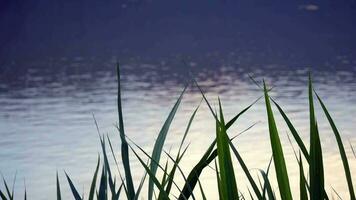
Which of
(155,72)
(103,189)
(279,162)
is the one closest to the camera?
(279,162)

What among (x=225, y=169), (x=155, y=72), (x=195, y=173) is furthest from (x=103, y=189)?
(x=155, y=72)

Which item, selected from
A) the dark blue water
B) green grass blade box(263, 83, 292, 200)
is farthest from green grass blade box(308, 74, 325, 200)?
the dark blue water

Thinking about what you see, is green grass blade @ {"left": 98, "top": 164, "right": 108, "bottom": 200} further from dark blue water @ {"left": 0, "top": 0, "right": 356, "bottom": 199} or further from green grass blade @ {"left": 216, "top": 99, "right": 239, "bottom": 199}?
green grass blade @ {"left": 216, "top": 99, "right": 239, "bottom": 199}

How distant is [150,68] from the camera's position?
33.9m

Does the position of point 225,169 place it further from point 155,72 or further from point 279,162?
point 155,72

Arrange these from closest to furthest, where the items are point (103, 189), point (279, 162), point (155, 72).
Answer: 1. point (279, 162)
2. point (103, 189)
3. point (155, 72)

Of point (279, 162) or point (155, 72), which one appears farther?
point (155, 72)

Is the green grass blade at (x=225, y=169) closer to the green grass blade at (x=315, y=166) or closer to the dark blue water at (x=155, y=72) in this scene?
the green grass blade at (x=315, y=166)

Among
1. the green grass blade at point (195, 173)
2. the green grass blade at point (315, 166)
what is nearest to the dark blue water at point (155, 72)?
the green grass blade at point (195, 173)

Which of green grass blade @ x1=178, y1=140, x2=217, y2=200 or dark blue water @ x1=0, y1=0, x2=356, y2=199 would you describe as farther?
dark blue water @ x1=0, y1=0, x2=356, y2=199

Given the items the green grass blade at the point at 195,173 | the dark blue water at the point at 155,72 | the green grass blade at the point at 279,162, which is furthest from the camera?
the dark blue water at the point at 155,72

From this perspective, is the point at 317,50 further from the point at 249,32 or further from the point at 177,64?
the point at 249,32

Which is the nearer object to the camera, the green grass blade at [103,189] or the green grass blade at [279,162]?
the green grass blade at [279,162]

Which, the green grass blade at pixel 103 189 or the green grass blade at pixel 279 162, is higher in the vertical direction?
the green grass blade at pixel 279 162
